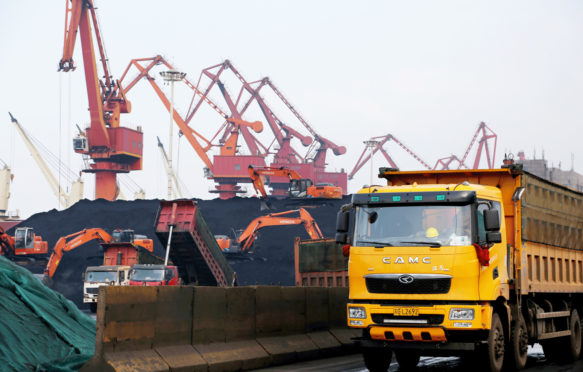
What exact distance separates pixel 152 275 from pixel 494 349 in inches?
1037

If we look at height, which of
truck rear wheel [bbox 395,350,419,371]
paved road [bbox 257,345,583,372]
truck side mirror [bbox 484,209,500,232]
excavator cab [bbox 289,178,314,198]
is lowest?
paved road [bbox 257,345,583,372]

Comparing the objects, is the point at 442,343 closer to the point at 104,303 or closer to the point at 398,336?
the point at 398,336

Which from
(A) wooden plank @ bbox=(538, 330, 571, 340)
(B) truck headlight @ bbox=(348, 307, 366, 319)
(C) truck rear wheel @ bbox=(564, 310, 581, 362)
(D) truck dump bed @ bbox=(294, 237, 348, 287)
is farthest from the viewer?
(D) truck dump bed @ bbox=(294, 237, 348, 287)

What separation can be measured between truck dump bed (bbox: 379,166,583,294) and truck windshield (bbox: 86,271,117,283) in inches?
1105

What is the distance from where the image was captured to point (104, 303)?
11.6 m

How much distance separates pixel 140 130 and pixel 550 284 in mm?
90180

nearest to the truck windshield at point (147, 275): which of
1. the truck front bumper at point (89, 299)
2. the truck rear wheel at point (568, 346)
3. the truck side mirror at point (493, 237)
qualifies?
the truck front bumper at point (89, 299)

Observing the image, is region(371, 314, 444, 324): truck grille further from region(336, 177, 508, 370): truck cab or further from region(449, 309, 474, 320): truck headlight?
region(449, 309, 474, 320): truck headlight

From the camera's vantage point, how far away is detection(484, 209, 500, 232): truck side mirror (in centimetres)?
1277

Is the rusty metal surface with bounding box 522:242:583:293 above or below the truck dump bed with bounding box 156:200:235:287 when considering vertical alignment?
below

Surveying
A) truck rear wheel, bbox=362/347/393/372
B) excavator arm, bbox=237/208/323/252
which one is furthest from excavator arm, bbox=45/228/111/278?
truck rear wheel, bbox=362/347/393/372

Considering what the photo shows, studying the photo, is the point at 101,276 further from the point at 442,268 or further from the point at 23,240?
the point at 442,268

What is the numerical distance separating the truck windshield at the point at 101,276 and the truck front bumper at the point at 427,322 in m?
30.1

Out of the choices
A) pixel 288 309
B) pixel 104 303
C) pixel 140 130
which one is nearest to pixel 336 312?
pixel 288 309
